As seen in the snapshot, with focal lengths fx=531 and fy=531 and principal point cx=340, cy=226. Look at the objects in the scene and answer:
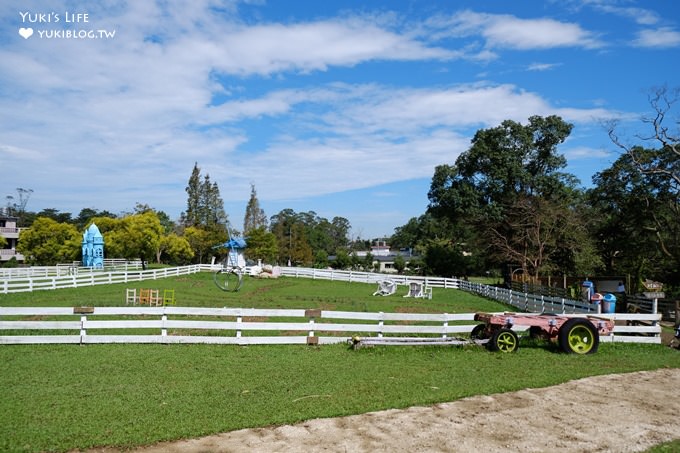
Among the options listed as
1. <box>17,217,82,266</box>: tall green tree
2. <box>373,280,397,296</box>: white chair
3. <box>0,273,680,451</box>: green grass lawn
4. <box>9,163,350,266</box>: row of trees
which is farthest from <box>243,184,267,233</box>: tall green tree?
<box>0,273,680,451</box>: green grass lawn

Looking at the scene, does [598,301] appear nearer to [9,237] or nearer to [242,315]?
[242,315]

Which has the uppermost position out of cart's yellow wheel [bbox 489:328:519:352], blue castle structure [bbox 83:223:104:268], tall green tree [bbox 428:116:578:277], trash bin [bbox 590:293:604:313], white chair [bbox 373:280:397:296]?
tall green tree [bbox 428:116:578:277]

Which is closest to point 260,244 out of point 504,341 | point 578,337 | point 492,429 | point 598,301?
point 598,301

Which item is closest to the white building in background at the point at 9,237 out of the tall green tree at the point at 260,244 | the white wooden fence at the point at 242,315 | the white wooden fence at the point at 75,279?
the white wooden fence at the point at 75,279

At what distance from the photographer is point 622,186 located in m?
35.7

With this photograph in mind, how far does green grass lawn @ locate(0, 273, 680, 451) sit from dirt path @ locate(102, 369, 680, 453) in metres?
0.35

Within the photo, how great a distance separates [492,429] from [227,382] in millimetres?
4424

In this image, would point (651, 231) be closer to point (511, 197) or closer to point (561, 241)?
point (561, 241)

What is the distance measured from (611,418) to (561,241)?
32.5 meters

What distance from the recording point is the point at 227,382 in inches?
352

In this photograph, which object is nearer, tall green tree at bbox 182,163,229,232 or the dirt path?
the dirt path

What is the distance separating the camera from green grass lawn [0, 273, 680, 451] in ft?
21.8

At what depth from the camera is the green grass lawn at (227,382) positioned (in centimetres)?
664

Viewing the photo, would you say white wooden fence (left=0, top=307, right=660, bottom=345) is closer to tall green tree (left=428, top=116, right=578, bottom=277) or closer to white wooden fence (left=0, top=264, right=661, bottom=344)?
white wooden fence (left=0, top=264, right=661, bottom=344)
